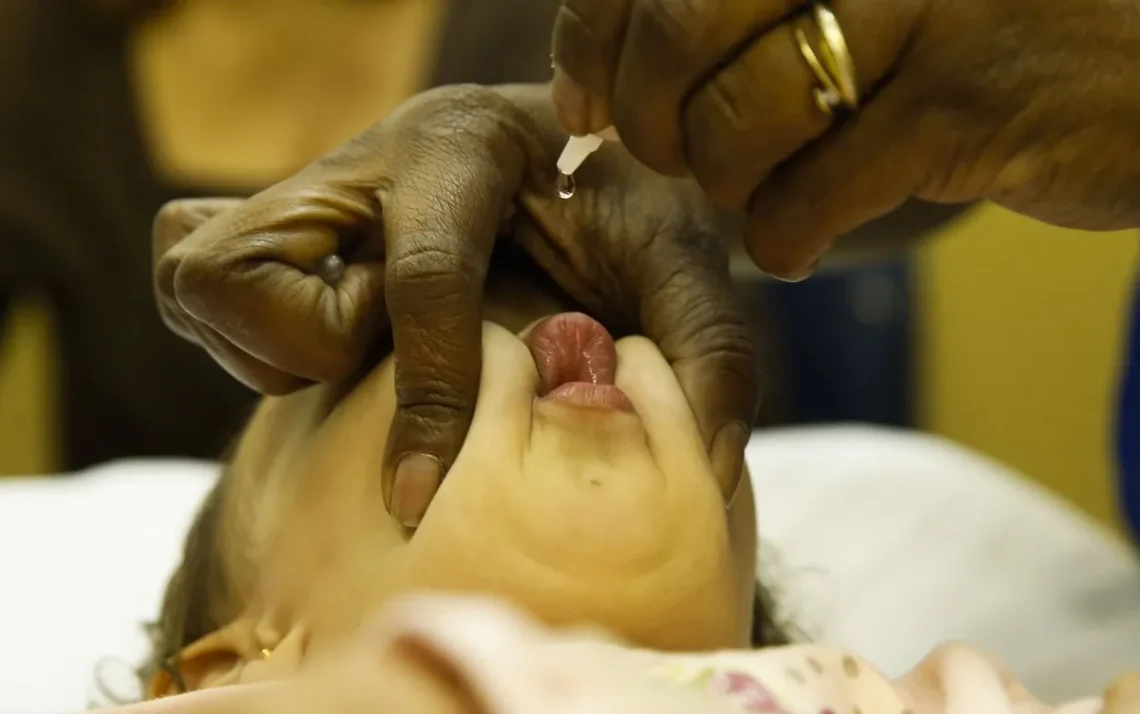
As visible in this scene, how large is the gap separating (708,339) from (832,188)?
132 millimetres

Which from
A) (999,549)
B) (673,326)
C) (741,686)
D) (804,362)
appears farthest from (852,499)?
(741,686)

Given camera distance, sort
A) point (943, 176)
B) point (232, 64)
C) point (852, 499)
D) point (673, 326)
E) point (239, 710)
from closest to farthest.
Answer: point (239, 710)
point (943, 176)
point (673, 326)
point (852, 499)
point (232, 64)

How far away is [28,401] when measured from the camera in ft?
7.18

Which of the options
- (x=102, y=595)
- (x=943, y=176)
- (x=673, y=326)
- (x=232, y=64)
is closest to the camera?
(x=943, y=176)

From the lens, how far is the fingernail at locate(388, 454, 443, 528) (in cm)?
63

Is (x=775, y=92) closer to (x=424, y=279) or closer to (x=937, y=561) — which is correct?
(x=424, y=279)

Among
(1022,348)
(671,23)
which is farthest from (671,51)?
(1022,348)

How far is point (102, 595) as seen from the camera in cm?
117

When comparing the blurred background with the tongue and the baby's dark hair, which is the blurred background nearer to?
the baby's dark hair

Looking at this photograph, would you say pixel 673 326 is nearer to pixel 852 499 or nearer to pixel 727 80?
pixel 727 80

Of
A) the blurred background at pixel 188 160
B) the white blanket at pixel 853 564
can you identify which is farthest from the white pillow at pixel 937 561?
the blurred background at pixel 188 160

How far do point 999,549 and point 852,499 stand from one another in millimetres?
161

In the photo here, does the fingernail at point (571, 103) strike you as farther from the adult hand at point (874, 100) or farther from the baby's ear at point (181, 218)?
the baby's ear at point (181, 218)

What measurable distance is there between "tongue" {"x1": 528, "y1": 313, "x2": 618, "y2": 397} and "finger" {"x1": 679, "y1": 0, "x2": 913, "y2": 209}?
0.40 ft
